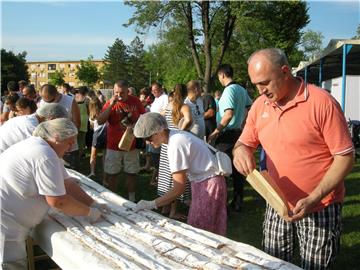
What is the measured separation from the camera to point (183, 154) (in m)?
A: 2.88

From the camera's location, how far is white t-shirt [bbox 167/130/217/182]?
9.41 feet

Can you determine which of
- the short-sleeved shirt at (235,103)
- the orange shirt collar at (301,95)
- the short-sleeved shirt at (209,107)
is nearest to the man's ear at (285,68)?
the orange shirt collar at (301,95)

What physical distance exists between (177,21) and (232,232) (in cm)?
2090

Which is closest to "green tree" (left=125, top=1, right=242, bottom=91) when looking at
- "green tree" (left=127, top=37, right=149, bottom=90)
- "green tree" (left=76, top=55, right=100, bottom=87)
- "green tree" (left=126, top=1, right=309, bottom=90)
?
"green tree" (left=126, top=1, right=309, bottom=90)

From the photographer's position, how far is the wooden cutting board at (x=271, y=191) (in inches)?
81.0

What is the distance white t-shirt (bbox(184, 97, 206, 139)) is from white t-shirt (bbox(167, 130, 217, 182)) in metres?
2.38

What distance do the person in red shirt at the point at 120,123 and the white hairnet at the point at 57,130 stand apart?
8.28 ft

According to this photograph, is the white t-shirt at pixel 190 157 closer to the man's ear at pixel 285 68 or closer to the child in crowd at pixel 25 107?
the man's ear at pixel 285 68

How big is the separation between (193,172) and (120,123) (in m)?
2.55

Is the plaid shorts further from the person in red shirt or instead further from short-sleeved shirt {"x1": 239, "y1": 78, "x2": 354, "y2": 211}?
the person in red shirt

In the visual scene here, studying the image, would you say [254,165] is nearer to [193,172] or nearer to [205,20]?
[193,172]

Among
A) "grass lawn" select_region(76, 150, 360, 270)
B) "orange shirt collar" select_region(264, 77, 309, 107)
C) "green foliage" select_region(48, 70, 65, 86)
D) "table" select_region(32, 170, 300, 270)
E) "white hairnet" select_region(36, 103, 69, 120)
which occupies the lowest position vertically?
"grass lawn" select_region(76, 150, 360, 270)

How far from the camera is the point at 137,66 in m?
70.1

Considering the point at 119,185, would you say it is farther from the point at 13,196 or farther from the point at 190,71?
the point at 190,71
